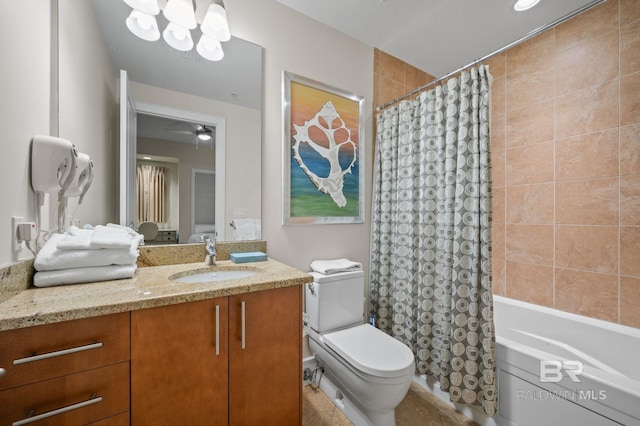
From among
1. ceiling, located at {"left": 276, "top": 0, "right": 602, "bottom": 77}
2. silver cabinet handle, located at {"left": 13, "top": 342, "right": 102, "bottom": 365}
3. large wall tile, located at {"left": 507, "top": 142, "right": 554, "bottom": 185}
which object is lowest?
silver cabinet handle, located at {"left": 13, "top": 342, "right": 102, "bottom": 365}

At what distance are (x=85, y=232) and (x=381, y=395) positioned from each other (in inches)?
60.0

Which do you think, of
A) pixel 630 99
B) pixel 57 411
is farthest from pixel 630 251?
pixel 57 411

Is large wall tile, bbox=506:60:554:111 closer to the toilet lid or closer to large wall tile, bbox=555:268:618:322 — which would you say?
large wall tile, bbox=555:268:618:322

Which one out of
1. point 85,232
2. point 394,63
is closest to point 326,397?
point 85,232

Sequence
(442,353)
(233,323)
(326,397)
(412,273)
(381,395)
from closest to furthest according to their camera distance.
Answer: (233,323) < (381,395) < (442,353) < (326,397) < (412,273)

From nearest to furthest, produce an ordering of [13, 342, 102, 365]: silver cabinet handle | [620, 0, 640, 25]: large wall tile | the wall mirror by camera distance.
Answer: [13, 342, 102, 365]: silver cabinet handle → the wall mirror → [620, 0, 640, 25]: large wall tile

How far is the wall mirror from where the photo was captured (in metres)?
1.33

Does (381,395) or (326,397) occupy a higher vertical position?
(381,395)

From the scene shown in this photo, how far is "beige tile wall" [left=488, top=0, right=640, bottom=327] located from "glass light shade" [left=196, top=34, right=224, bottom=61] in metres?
2.30

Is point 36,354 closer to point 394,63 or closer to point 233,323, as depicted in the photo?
point 233,323

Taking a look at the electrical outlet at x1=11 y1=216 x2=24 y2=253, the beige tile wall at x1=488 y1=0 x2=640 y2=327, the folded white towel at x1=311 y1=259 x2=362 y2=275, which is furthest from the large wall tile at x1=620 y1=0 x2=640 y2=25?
the electrical outlet at x1=11 y1=216 x2=24 y2=253

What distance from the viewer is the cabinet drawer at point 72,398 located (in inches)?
27.3

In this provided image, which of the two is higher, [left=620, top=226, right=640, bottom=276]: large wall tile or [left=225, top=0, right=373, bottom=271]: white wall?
[left=225, top=0, right=373, bottom=271]: white wall

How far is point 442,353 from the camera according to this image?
1.59m
